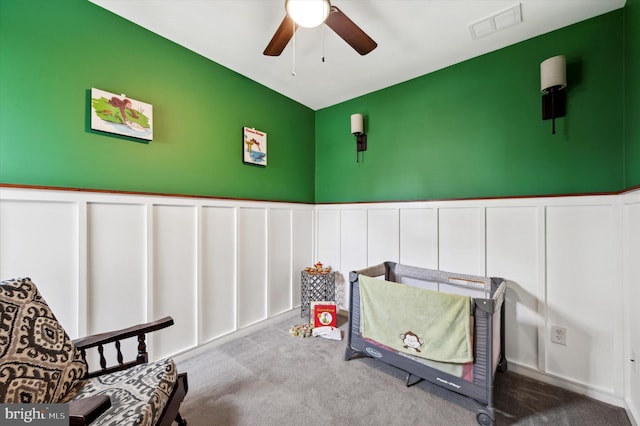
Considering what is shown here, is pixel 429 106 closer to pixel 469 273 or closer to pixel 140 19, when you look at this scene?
→ pixel 469 273

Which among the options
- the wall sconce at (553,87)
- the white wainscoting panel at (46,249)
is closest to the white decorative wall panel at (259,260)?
the white wainscoting panel at (46,249)

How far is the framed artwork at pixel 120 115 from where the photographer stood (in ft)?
5.24

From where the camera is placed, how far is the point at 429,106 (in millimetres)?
2383

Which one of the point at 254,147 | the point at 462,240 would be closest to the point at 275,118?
the point at 254,147

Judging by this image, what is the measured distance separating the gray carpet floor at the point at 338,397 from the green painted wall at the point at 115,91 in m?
1.43

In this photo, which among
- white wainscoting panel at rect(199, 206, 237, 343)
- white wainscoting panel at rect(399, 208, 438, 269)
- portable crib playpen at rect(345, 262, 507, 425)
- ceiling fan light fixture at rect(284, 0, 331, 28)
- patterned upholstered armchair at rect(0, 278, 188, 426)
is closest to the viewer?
patterned upholstered armchair at rect(0, 278, 188, 426)

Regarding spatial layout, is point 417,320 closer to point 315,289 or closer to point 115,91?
point 315,289

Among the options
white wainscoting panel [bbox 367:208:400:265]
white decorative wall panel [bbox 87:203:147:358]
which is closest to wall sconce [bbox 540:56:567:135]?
white wainscoting panel [bbox 367:208:400:265]

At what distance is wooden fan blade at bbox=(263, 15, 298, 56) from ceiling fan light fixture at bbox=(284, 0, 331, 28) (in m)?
0.07

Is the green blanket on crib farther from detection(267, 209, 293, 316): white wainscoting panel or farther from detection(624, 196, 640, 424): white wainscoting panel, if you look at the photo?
detection(267, 209, 293, 316): white wainscoting panel

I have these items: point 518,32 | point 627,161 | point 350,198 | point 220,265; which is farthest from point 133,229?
point 627,161

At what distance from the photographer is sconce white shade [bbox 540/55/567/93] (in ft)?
5.42

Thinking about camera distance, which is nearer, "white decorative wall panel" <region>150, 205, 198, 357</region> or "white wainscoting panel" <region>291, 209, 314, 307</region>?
"white decorative wall panel" <region>150, 205, 198, 357</region>

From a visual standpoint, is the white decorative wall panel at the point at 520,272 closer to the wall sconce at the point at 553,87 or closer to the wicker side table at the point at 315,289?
the wall sconce at the point at 553,87
